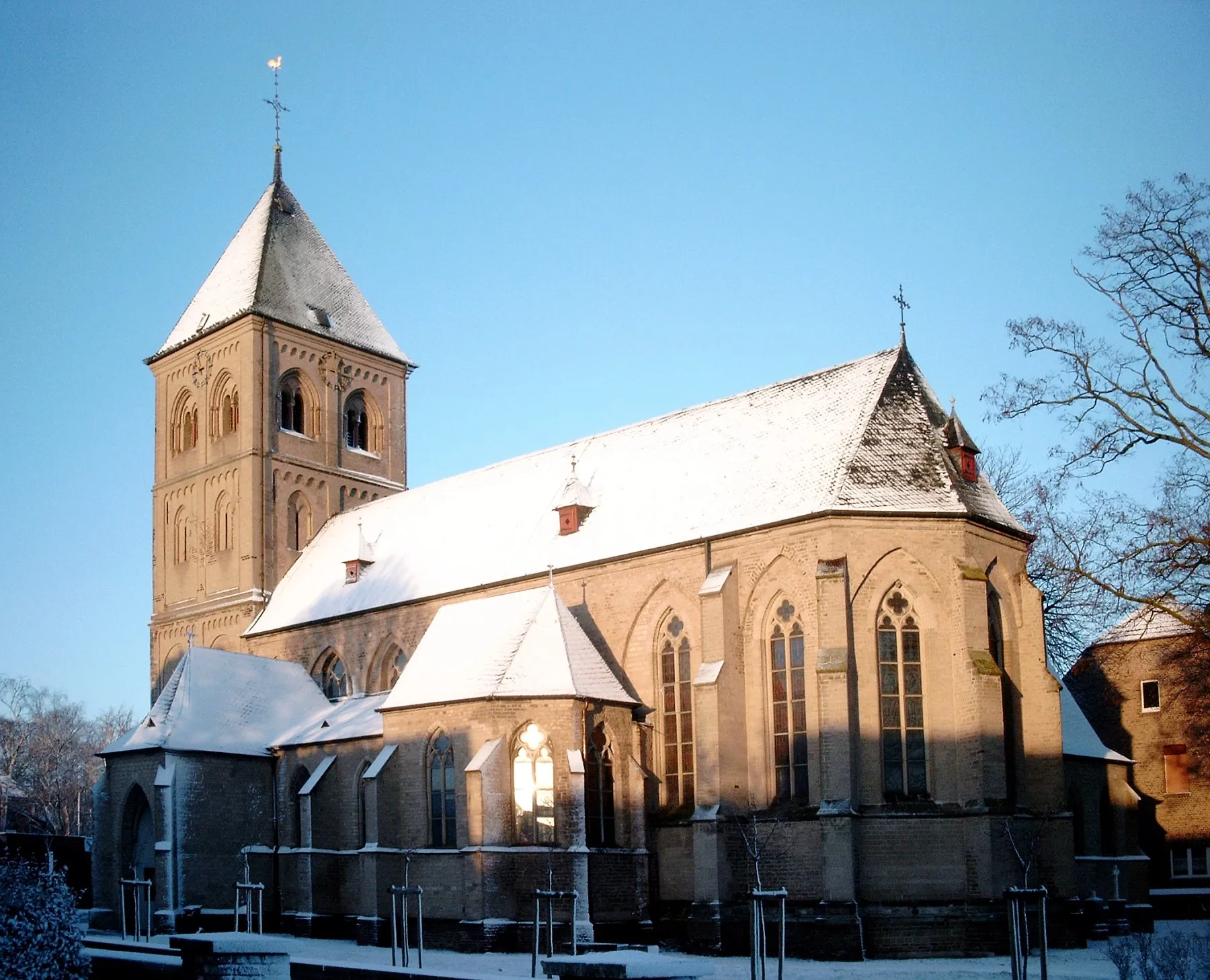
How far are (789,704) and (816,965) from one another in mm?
5892

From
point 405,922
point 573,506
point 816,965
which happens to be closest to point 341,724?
point 573,506

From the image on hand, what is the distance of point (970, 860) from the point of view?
28.6 m

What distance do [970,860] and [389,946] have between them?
43.1ft

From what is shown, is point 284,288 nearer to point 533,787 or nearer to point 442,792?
point 442,792

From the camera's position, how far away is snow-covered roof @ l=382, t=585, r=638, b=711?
31.1 metres

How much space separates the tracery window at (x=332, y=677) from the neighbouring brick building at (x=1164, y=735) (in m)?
21.1

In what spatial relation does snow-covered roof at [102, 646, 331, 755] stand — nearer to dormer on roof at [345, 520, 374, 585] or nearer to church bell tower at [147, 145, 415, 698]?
dormer on roof at [345, 520, 374, 585]

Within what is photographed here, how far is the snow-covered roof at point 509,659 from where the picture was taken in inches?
1226

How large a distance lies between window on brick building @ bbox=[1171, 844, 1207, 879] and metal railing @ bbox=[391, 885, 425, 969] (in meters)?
23.7

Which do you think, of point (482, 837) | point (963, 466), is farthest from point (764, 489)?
point (482, 837)

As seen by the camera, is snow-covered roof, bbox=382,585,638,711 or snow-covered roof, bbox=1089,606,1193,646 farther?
snow-covered roof, bbox=1089,606,1193,646

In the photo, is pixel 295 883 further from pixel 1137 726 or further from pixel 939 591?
pixel 1137 726

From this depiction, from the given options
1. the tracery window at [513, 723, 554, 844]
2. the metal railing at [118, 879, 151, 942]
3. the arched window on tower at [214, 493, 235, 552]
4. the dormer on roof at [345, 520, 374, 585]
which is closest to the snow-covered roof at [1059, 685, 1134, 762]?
the tracery window at [513, 723, 554, 844]

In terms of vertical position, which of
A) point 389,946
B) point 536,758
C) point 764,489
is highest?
point 764,489
